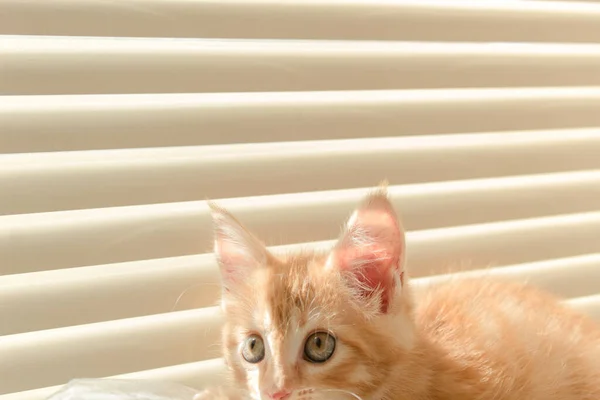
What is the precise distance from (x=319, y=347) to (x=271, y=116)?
43cm

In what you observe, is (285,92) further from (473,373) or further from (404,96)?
(473,373)

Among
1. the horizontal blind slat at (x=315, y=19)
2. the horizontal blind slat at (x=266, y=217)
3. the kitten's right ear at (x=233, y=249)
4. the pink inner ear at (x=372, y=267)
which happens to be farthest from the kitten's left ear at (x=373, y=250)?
the horizontal blind slat at (x=315, y=19)

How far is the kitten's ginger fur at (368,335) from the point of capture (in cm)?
101

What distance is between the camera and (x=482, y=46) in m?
1.47

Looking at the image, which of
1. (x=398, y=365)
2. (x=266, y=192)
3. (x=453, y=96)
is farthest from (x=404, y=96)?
(x=398, y=365)

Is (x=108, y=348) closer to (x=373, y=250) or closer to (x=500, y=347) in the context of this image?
(x=373, y=250)

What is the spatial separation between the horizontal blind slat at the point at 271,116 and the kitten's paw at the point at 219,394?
1.33 feet

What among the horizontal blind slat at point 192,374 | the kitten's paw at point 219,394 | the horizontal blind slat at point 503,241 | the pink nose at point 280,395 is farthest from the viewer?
the horizontal blind slat at point 503,241

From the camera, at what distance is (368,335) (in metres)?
1.03

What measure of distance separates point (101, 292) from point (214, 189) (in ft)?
0.83

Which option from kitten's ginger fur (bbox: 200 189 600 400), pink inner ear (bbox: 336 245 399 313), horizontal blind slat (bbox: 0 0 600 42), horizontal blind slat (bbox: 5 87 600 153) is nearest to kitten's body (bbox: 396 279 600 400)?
kitten's ginger fur (bbox: 200 189 600 400)

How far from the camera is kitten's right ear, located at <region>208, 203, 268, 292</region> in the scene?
3.55 feet

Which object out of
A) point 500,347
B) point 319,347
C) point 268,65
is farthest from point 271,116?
point 500,347

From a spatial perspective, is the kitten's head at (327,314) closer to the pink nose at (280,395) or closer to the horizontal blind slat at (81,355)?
the pink nose at (280,395)
